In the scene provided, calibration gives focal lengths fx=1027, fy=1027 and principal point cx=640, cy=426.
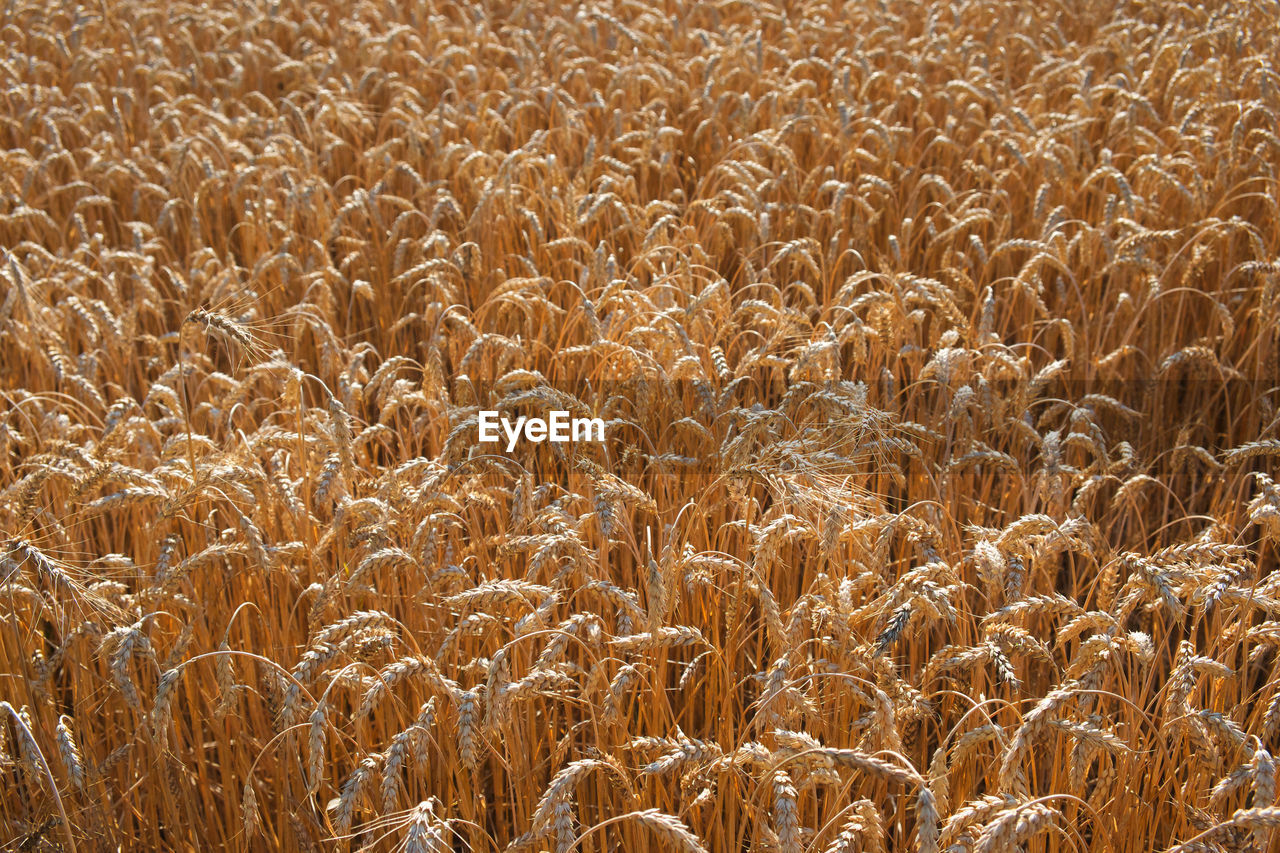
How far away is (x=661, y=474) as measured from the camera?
6.22ft

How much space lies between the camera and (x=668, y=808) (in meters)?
1.46

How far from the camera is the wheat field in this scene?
4.56 ft

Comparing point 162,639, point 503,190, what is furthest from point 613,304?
point 162,639

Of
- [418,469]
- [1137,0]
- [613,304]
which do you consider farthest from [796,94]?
[418,469]

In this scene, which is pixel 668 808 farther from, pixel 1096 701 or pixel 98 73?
pixel 98 73

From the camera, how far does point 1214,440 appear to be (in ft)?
8.44

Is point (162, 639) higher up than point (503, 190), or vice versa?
point (503, 190)

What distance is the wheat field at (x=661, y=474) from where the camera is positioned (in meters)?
1.39

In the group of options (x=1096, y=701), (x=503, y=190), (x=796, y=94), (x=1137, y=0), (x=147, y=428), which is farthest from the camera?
(x=1137, y=0)

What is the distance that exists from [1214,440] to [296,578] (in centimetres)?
220

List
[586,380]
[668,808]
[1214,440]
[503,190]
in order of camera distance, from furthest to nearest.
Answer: [503,190]
[1214,440]
[586,380]
[668,808]

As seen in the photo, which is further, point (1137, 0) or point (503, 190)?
point (1137, 0)

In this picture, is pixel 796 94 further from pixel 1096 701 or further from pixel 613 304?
pixel 1096 701

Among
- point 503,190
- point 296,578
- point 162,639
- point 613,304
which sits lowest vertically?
point 162,639
